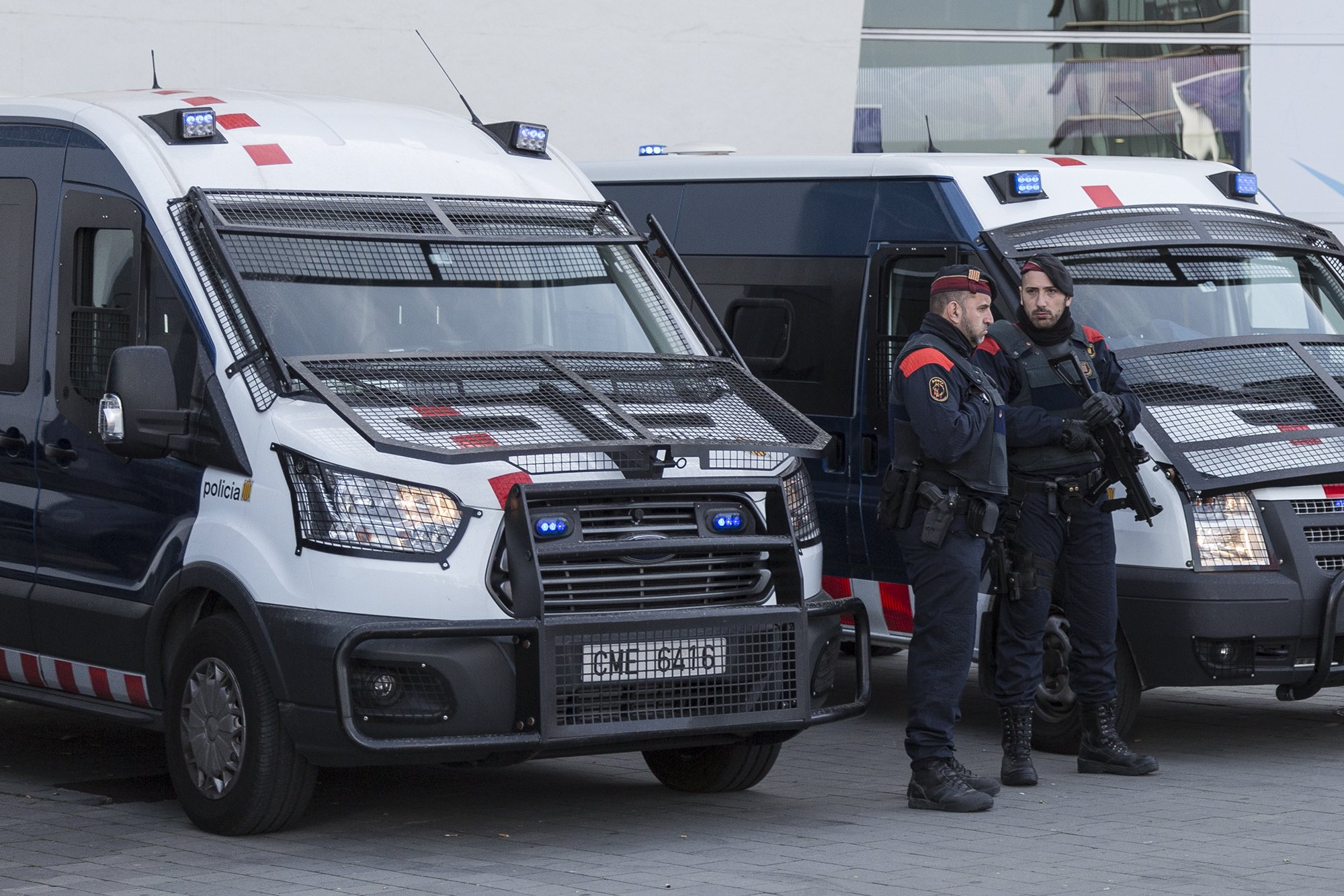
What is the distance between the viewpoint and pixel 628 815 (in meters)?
7.30

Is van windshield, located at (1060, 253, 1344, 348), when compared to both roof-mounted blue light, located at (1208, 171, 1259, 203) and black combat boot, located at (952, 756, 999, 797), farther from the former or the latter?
black combat boot, located at (952, 756, 999, 797)

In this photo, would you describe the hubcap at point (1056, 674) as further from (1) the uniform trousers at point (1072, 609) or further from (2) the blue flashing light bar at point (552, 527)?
(2) the blue flashing light bar at point (552, 527)

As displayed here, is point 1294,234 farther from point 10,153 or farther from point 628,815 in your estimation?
point 10,153

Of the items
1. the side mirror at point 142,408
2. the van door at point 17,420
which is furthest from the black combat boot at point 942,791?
the van door at point 17,420

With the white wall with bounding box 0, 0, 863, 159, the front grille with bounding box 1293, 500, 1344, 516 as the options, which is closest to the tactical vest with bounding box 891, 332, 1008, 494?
the front grille with bounding box 1293, 500, 1344, 516

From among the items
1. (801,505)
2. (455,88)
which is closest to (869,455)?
(801,505)

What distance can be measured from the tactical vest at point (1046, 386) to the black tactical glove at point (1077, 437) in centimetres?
8

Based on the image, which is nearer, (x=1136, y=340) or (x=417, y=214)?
(x=417, y=214)

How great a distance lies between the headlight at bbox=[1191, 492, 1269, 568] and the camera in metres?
7.93

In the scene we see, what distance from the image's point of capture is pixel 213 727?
6.73 m

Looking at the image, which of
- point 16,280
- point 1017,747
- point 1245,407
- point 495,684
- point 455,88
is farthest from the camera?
point 455,88

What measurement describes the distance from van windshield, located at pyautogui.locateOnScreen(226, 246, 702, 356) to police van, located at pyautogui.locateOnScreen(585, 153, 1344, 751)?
0.92 metres

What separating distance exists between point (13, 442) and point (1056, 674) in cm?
404

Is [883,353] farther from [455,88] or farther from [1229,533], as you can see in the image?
[455,88]
